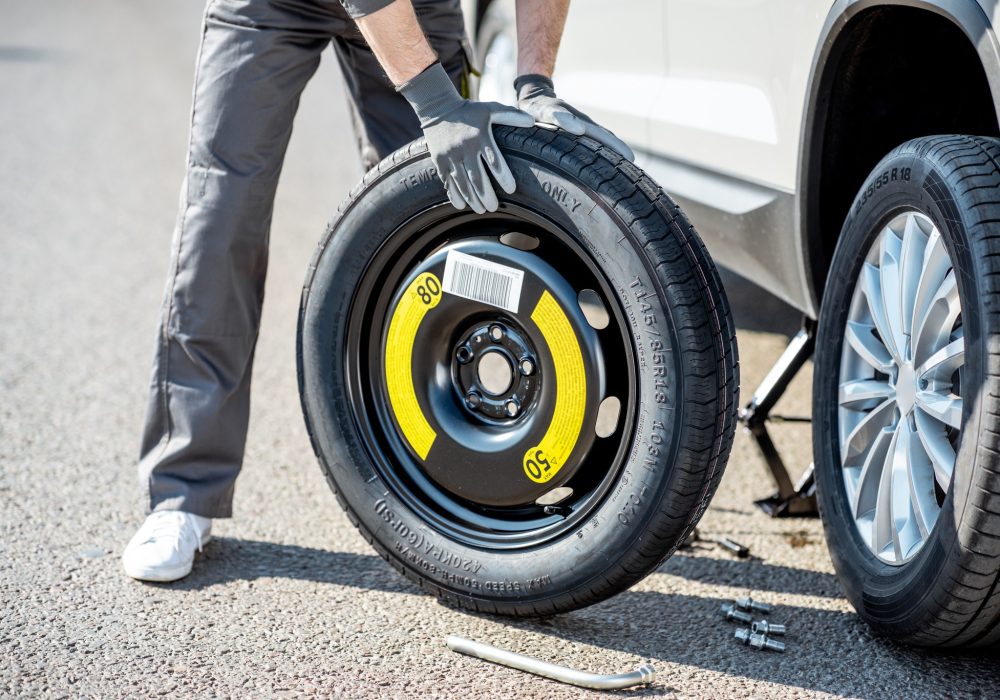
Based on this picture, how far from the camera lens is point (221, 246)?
2.40 meters

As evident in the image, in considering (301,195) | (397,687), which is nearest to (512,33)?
(301,195)

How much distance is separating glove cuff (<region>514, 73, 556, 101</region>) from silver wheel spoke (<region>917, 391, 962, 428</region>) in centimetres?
98

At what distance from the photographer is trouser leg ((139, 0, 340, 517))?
2.37 meters

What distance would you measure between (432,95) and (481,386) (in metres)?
0.60

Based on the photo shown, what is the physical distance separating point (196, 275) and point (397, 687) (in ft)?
3.32


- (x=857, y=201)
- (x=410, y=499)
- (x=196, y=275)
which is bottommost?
(x=410, y=499)

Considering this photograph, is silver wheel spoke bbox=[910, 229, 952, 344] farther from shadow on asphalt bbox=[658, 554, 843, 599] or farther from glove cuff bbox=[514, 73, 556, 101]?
glove cuff bbox=[514, 73, 556, 101]

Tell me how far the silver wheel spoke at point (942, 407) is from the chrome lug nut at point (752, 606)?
54 centimetres

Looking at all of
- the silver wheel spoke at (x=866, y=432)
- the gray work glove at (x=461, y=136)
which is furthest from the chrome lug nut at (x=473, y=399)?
the silver wheel spoke at (x=866, y=432)

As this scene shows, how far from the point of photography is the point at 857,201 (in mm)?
2256

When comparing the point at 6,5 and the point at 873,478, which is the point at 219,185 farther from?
the point at 6,5

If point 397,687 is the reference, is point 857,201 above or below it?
above

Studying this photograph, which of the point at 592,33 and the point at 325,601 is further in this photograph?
the point at 592,33

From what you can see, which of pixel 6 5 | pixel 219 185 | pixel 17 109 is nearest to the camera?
pixel 219 185
